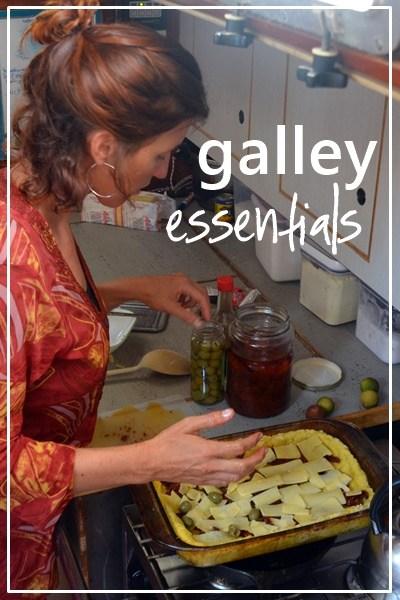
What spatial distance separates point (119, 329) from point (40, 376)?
547mm

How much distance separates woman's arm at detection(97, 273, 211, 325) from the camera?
1290 millimetres

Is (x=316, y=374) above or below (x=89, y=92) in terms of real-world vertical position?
below

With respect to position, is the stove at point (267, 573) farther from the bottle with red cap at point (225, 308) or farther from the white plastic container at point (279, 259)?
the white plastic container at point (279, 259)

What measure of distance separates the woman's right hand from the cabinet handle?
409 mm

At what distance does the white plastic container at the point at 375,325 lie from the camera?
52.4 inches

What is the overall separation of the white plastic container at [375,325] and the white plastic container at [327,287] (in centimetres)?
4

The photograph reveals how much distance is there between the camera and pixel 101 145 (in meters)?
0.87

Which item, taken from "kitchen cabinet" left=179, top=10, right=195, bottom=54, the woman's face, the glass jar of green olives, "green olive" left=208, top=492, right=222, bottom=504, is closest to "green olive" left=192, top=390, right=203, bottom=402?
the glass jar of green olives

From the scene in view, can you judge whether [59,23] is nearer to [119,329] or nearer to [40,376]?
[40,376]

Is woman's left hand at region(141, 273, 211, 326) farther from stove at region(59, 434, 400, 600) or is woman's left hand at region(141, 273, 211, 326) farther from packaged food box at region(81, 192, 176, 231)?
stove at region(59, 434, 400, 600)

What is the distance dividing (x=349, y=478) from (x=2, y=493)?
1.58ft

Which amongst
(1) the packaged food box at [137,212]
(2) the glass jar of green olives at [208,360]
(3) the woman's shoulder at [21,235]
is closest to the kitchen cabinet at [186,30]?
(1) the packaged food box at [137,212]

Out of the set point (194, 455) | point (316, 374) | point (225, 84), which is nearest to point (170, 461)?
point (194, 455)

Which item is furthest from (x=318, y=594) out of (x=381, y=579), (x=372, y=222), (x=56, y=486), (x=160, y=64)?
(x=160, y=64)
